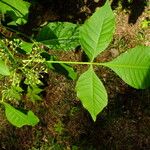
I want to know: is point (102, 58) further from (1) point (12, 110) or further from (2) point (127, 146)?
(1) point (12, 110)

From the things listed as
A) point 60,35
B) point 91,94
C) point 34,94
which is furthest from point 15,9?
point 34,94

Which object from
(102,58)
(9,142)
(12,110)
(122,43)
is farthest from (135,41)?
(12,110)

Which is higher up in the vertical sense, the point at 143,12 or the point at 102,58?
the point at 143,12

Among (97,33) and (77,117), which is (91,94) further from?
(77,117)

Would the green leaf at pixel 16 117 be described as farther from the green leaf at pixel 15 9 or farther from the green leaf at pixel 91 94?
the green leaf at pixel 15 9

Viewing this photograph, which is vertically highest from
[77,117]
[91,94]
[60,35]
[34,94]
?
[60,35]

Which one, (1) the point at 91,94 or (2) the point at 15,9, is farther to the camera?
(2) the point at 15,9
